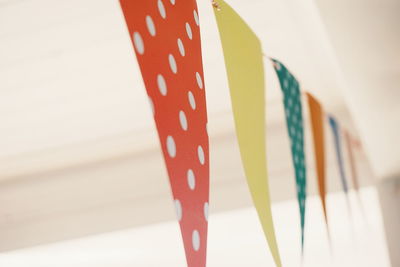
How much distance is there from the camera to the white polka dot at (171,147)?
46 cm

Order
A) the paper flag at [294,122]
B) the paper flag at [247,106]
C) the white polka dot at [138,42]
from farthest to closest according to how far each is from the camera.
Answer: the paper flag at [294,122] → the paper flag at [247,106] → the white polka dot at [138,42]

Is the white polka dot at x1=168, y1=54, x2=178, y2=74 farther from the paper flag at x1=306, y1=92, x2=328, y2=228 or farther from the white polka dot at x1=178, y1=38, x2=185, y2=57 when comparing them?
the paper flag at x1=306, y1=92, x2=328, y2=228

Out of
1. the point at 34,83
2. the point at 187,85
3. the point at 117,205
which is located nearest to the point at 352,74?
the point at 187,85

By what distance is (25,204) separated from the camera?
2.79 meters

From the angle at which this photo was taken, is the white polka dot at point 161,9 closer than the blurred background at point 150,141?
Yes

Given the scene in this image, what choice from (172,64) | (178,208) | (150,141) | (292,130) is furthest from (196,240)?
(150,141)

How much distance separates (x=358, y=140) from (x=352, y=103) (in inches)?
40.9

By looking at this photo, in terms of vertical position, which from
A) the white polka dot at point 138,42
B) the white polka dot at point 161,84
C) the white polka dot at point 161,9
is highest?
the white polka dot at point 161,9

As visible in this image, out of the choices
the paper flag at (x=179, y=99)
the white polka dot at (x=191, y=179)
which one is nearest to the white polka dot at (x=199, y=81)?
the paper flag at (x=179, y=99)

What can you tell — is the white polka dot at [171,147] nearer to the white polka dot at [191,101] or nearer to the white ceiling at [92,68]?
the white polka dot at [191,101]

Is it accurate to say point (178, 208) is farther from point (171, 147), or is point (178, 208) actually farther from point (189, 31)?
point (189, 31)

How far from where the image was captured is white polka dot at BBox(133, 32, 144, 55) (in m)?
0.44

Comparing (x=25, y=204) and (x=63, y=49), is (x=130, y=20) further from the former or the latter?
(x=25, y=204)

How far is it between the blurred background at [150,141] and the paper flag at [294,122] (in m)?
0.11
